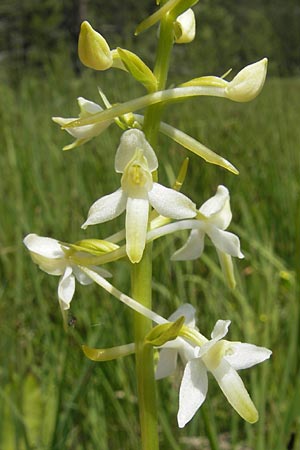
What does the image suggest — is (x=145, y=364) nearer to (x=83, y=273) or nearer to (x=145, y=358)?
(x=145, y=358)

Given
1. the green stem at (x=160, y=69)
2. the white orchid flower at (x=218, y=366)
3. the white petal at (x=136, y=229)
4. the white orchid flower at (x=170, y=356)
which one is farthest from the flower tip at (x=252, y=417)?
the green stem at (x=160, y=69)

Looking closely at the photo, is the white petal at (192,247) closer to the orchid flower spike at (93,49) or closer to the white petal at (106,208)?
the white petal at (106,208)

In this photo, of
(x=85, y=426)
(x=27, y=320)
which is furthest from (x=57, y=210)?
(x=85, y=426)

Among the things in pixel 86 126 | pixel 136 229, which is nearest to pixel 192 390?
pixel 136 229

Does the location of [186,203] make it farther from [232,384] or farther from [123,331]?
[123,331]

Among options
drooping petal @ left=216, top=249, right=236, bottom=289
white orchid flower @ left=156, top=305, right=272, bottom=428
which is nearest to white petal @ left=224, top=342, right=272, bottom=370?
white orchid flower @ left=156, top=305, right=272, bottom=428

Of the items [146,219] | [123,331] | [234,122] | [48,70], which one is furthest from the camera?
[48,70]
